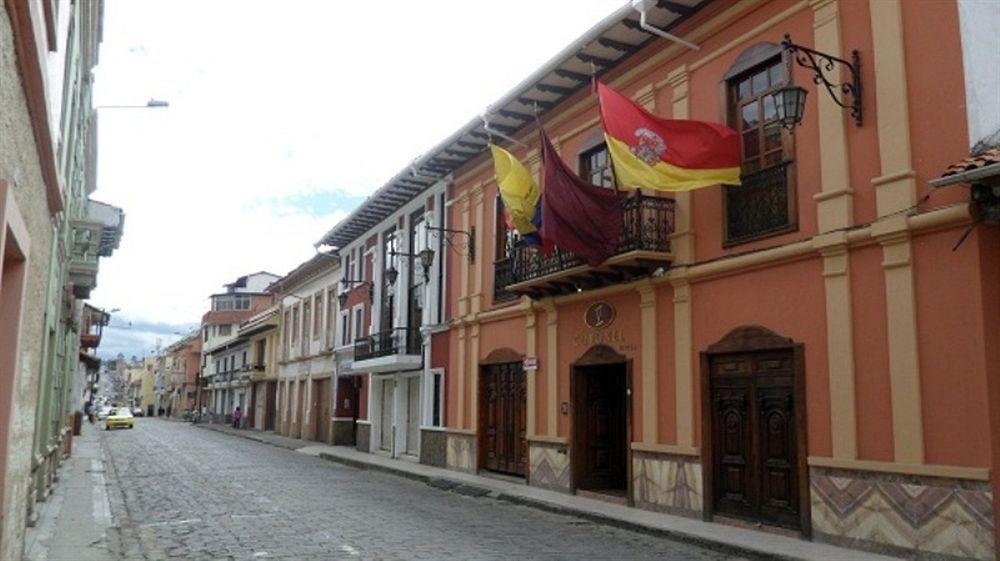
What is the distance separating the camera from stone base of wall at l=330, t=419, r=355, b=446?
30.5m

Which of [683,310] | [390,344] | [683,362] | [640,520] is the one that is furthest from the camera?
[390,344]

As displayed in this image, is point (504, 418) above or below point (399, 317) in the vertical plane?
below

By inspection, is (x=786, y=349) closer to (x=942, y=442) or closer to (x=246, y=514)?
(x=942, y=442)

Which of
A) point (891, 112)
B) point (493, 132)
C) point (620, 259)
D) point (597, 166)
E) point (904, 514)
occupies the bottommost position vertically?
point (904, 514)

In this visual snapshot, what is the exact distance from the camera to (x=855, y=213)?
9.73m

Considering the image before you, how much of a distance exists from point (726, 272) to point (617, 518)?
148 inches

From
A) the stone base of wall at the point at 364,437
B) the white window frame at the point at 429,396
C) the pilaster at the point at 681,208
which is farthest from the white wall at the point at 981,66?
the stone base of wall at the point at 364,437

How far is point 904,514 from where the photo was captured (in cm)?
868

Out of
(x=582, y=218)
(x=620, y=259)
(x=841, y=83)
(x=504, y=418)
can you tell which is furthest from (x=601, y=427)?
(x=841, y=83)

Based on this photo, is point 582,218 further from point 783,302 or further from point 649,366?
point 783,302

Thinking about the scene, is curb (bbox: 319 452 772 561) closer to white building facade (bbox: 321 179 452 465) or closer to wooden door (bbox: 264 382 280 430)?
white building facade (bbox: 321 179 452 465)

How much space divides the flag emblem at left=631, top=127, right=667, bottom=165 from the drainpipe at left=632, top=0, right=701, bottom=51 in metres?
1.90

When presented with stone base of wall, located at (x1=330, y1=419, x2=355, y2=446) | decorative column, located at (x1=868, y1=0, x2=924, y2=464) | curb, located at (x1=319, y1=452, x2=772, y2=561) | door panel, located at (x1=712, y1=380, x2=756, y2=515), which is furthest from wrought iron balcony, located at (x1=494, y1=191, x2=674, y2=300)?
stone base of wall, located at (x1=330, y1=419, x2=355, y2=446)

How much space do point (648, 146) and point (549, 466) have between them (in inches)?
268
